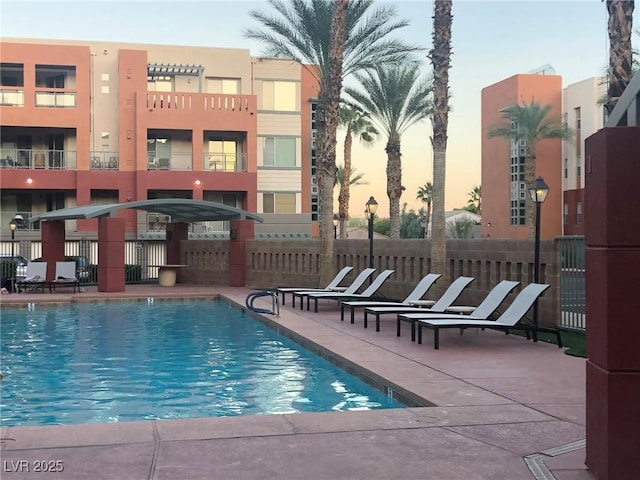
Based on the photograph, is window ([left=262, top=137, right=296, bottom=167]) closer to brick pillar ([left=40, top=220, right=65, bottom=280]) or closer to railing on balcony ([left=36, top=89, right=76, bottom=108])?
railing on balcony ([left=36, top=89, right=76, bottom=108])

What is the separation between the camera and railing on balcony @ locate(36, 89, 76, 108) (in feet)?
139

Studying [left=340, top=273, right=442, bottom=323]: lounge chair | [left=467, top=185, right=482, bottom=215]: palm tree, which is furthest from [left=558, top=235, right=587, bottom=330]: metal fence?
[left=467, top=185, right=482, bottom=215]: palm tree

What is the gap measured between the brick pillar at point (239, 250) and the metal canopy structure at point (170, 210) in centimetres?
41

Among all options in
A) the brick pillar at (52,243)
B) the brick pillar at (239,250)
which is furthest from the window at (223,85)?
the brick pillar at (52,243)

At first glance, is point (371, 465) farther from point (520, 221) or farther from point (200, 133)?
point (520, 221)

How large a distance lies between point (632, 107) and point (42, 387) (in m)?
8.27

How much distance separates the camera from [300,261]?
2612 cm

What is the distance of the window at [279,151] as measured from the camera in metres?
47.8

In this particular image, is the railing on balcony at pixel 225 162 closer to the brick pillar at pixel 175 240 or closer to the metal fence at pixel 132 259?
the metal fence at pixel 132 259

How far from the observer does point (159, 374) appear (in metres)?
11.2

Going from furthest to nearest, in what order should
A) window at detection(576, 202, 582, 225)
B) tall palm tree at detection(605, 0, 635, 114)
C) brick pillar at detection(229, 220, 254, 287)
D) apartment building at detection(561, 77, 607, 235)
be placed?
1. window at detection(576, 202, 582, 225)
2. apartment building at detection(561, 77, 607, 235)
3. brick pillar at detection(229, 220, 254, 287)
4. tall palm tree at detection(605, 0, 635, 114)

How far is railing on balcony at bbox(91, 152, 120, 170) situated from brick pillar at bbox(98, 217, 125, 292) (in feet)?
61.5

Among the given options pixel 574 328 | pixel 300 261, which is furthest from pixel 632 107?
pixel 300 261

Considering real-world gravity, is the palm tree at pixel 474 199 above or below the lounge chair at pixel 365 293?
above
